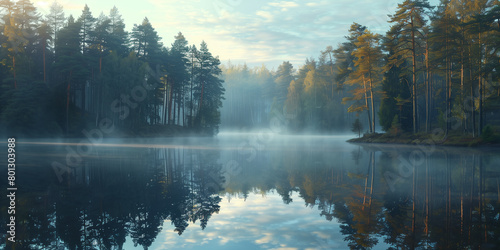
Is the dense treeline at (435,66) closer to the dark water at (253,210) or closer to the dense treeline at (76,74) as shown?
the dark water at (253,210)

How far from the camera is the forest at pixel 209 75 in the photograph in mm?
38759

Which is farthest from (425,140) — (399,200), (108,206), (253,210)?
(108,206)

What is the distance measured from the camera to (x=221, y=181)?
13688mm

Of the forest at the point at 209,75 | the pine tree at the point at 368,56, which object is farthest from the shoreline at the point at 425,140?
the pine tree at the point at 368,56

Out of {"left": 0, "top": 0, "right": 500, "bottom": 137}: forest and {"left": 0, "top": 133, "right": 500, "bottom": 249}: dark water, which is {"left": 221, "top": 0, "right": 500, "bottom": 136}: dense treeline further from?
{"left": 0, "top": 133, "right": 500, "bottom": 249}: dark water

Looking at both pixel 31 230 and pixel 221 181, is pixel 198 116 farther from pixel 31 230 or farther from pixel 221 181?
pixel 31 230

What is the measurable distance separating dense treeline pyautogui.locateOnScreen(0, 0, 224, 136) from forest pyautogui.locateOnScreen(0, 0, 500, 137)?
0.16 meters

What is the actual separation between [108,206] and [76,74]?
4932cm

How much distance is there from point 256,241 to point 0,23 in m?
67.4

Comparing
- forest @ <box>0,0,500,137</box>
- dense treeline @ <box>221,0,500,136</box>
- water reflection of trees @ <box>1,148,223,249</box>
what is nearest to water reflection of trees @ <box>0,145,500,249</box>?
water reflection of trees @ <box>1,148,223,249</box>

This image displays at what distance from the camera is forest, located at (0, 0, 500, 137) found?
127 feet

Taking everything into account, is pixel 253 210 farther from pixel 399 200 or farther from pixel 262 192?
pixel 399 200

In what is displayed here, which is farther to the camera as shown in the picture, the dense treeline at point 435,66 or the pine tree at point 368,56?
the pine tree at point 368,56

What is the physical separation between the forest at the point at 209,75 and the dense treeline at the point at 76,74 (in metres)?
0.16
